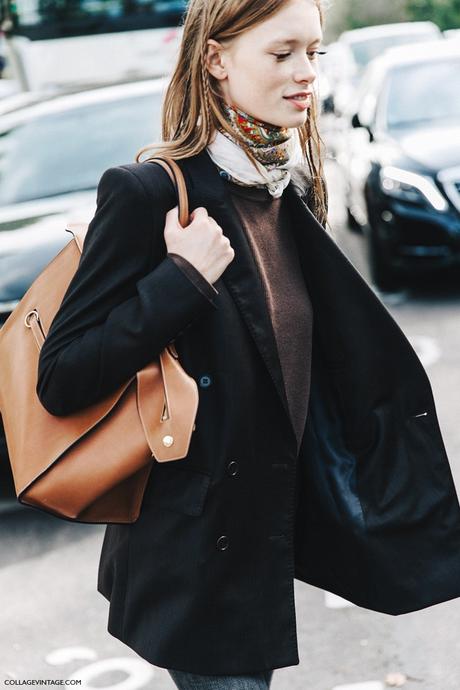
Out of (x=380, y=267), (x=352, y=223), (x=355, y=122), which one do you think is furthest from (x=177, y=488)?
(x=352, y=223)

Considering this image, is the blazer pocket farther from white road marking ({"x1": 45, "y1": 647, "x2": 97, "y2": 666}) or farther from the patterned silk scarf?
white road marking ({"x1": 45, "y1": 647, "x2": 97, "y2": 666})

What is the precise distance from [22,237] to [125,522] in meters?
3.55

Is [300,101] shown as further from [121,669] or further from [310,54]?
[121,669]

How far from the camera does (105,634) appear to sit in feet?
12.5

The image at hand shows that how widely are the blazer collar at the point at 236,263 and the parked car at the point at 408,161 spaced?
5.98 m

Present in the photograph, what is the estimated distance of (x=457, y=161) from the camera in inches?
312

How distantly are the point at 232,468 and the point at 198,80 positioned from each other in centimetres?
68

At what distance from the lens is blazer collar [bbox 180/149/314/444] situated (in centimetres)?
196

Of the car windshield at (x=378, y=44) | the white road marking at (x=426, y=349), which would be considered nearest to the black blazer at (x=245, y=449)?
the white road marking at (x=426, y=349)

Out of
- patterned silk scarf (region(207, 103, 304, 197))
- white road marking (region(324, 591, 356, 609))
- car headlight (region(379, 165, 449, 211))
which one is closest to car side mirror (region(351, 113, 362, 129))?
car headlight (region(379, 165, 449, 211))

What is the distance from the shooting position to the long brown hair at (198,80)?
189cm

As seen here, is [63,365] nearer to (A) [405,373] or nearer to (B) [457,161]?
(A) [405,373]

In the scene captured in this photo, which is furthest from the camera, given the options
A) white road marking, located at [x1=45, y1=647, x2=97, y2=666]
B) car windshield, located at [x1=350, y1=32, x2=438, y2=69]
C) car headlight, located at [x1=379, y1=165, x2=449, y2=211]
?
car windshield, located at [x1=350, y1=32, x2=438, y2=69]

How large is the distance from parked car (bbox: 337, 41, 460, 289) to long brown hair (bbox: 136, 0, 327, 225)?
5.90m
